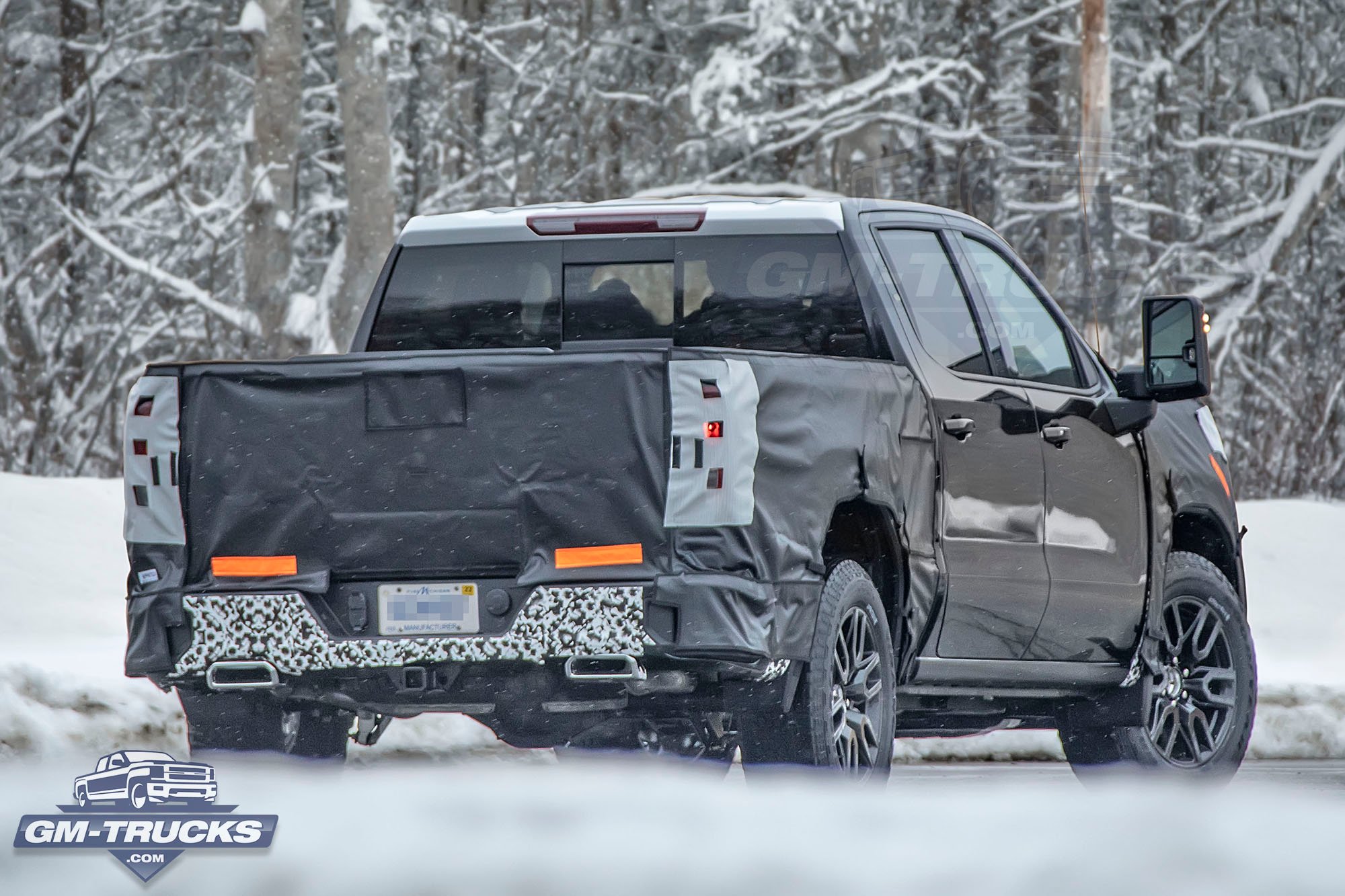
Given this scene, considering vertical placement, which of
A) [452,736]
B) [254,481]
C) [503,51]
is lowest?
[452,736]

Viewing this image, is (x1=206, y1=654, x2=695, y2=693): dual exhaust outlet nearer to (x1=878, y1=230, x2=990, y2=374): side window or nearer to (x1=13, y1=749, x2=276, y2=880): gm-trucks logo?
A: (x1=13, y1=749, x2=276, y2=880): gm-trucks logo

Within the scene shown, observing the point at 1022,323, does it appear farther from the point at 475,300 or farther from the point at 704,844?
the point at 704,844

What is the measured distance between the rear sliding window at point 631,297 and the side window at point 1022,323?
0.81 meters

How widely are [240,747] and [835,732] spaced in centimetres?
183

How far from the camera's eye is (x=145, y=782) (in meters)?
5.06

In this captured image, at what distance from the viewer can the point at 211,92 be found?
34125 millimetres

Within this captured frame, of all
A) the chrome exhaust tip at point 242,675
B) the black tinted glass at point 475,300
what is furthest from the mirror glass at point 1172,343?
the chrome exhaust tip at point 242,675

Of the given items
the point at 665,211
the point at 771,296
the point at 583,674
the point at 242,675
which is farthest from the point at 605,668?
the point at 665,211

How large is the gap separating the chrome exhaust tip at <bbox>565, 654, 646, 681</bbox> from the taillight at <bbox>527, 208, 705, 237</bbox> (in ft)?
7.27

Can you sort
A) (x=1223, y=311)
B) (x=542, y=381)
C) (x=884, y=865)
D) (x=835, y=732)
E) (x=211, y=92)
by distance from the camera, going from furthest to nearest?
(x=211, y=92) → (x=1223, y=311) → (x=835, y=732) → (x=542, y=381) → (x=884, y=865)

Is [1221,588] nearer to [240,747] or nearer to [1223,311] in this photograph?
[240,747]

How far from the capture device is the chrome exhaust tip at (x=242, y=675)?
628 cm

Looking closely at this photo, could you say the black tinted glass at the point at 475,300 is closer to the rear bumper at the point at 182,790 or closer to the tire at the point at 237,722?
the tire at the point at 237,722

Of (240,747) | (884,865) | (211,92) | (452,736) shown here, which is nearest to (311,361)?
(240,747)
